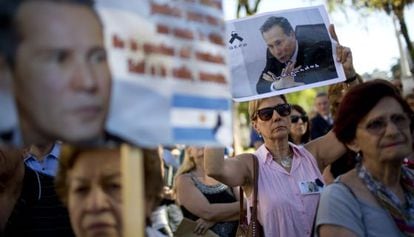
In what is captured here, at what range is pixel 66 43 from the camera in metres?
1.83

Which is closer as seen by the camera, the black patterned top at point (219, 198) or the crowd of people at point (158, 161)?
the crowd of people at point (158, 161)

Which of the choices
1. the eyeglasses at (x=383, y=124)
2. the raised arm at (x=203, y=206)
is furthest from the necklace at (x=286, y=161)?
the eyeglasses at (x=383, y=124)

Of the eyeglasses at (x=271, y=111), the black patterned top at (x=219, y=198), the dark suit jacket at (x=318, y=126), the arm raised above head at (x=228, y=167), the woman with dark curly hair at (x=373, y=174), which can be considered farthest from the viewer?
the dark suit jacket at (x=318, y=126)

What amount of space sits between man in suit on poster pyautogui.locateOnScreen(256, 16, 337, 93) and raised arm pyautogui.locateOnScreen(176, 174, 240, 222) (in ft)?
3.59

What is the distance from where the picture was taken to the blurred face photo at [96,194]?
210 cm

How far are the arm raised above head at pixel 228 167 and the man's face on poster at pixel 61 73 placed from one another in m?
1.77

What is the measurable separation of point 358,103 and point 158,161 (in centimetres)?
113

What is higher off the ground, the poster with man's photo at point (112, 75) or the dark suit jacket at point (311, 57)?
the dark suit jacket at point (311, 57)

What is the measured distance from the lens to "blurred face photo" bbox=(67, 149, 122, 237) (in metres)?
2.10

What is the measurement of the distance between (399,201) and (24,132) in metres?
1.78

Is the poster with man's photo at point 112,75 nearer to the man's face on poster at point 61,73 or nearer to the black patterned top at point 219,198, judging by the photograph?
the man's face on poster at point 61,73

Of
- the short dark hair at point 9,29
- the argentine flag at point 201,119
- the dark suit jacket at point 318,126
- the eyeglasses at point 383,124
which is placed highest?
the short dark hair at point 9,29

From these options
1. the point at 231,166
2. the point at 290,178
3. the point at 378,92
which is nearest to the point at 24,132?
the point at 378,92

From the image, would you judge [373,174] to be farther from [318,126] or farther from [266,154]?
[318,126]
